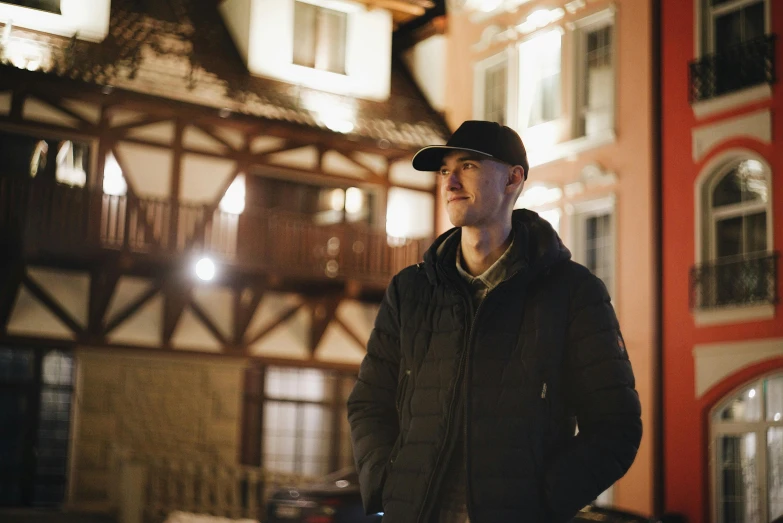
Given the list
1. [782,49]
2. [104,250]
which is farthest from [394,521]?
[104,250]

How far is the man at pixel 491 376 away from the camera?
3066mm

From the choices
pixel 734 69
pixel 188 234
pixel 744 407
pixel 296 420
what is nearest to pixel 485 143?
pixel 744 407

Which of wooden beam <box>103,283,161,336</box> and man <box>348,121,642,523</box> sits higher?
wooden beam <box>103,283,161,336</box>

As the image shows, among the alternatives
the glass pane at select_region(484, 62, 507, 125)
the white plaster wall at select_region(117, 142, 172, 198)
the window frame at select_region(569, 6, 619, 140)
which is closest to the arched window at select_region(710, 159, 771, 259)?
the window frame at select_region(569, 6, 619, 140)

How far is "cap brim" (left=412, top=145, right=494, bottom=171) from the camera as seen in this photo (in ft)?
11.0

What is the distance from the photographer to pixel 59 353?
19.5m

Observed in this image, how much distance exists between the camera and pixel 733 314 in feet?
54.5

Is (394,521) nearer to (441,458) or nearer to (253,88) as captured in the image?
(441,458)

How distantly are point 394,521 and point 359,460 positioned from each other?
0.82ft

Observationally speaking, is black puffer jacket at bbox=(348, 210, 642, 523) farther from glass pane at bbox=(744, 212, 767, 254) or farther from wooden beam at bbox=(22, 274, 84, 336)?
wooden beam at bbox=(22, 274, 84, 336)

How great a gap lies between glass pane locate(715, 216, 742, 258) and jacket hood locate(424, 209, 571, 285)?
1394 centimetres

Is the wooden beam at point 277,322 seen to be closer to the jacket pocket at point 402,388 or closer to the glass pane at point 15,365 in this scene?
the glass pane at point 15,365

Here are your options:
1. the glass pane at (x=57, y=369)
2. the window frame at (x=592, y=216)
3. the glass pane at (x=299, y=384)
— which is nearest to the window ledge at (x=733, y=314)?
the window frame at (x=592, y=216)

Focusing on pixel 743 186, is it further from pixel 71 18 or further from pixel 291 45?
pixel 71 18
